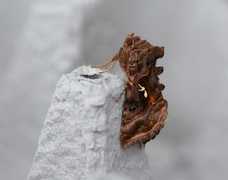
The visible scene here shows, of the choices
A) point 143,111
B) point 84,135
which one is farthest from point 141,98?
point 84,135

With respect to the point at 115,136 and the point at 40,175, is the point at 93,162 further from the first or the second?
the point at 40,175

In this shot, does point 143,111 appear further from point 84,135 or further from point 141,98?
point 84,135

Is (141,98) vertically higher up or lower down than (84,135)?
higher up

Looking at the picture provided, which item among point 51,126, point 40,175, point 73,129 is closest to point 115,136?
point 73,129
